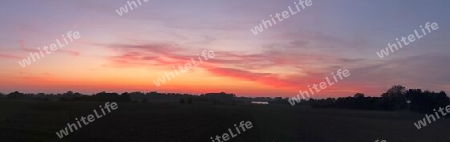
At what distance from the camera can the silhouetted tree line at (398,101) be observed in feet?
302

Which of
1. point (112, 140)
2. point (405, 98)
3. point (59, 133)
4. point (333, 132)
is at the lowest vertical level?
point (405, 98)

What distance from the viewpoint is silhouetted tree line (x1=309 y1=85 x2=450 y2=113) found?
92062 millimetres

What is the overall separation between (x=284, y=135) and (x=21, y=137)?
1722cm

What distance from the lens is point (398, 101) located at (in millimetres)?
101188

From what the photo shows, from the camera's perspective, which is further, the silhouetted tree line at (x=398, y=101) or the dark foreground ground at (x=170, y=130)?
the silhouetted tree line at (x=398, y=101)

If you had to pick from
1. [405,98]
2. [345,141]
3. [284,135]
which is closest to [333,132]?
[345,141]

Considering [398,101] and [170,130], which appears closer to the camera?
[170,130]

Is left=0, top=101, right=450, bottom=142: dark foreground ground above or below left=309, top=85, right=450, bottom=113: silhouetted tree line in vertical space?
above

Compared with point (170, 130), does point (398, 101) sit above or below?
below

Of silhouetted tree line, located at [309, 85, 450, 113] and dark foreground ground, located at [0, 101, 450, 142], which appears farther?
silhouetted tree line, located at [309, 85, 450, 113]

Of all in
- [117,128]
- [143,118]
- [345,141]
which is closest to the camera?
[345,141]

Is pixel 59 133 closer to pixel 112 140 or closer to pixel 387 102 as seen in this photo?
pixel 112 140

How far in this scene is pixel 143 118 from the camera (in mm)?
44125

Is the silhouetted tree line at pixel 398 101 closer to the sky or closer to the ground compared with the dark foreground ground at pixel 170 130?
closer to the ground
